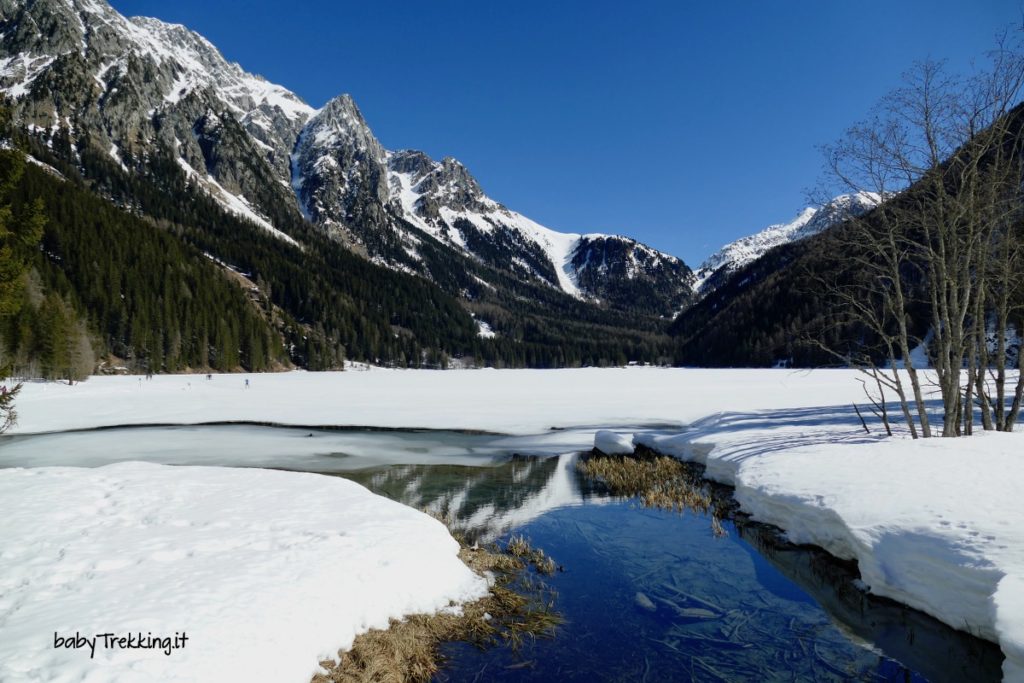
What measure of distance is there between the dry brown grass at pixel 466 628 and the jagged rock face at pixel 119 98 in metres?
172

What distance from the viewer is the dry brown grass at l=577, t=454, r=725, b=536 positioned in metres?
12.8

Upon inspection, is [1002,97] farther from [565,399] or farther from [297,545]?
[565,399]

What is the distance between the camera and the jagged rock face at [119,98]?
443ft

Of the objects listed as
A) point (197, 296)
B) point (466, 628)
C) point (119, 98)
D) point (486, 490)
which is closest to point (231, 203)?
point (119, 98)

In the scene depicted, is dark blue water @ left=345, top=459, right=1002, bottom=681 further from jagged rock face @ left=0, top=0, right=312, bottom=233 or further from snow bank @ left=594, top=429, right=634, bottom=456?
jagged rock face @ left=0, top=0, right=312, bottom=233

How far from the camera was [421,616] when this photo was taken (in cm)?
675

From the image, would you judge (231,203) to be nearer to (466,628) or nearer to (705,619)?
(466,628)

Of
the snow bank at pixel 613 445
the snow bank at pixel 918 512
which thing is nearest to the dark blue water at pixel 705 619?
the snow bank at pixel 918 512

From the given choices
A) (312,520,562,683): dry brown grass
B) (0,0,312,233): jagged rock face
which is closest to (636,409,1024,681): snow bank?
(312,520,562,683): dry brown grass

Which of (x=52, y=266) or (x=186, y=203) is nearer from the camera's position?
(x=52, y=266)

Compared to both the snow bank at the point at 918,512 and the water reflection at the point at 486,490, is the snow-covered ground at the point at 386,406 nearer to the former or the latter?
the water reflection at the point at 486,490

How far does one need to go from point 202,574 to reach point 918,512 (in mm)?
10226

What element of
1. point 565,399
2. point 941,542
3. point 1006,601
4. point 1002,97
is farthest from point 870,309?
point 565,399

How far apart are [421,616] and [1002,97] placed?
53.9 ft
